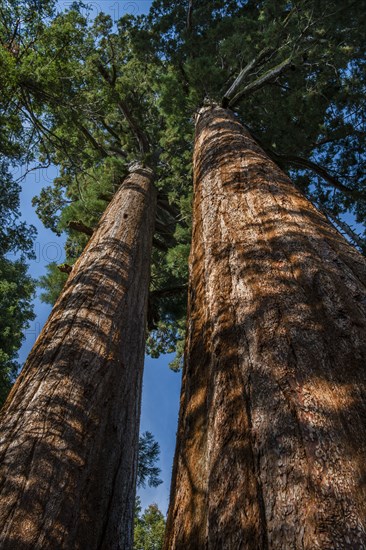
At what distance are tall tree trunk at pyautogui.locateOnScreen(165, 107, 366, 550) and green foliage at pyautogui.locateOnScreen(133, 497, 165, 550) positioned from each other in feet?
61.1

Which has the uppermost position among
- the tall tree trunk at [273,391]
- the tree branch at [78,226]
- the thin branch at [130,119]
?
the thin branch at [130,119]

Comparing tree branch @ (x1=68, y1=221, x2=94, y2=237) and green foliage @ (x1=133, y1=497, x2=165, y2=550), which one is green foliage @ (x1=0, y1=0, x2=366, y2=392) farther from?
green foliage @ (x1=133, y1=497, x2=165, y2=550)

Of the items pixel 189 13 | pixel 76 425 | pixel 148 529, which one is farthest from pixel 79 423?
Result: pixel 148 529

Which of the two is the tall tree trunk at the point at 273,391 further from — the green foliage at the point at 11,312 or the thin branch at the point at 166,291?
the green foliage at the point at 11,312

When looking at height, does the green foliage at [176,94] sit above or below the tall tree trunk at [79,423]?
above

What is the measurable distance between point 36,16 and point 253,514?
22.4 feet

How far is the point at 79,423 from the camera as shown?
2.23m

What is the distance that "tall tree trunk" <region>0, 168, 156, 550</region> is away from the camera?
1.83 meters

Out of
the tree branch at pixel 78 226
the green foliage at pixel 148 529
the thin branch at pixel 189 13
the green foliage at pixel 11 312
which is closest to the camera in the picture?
the tree branch at pixel 78 226

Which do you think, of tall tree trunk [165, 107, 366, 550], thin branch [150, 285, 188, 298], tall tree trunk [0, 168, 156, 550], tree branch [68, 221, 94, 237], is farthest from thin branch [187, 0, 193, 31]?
tall tree trunk [165, 107, 366, 550]

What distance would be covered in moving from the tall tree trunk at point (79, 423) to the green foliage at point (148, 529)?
1708 centimetres

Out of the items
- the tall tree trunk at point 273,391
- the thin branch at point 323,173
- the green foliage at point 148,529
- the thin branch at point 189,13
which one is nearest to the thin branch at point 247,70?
the thin branch at point 323,173

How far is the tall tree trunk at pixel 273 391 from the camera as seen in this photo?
0.75 metres

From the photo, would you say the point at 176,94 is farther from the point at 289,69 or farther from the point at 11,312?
the point at 11,312
